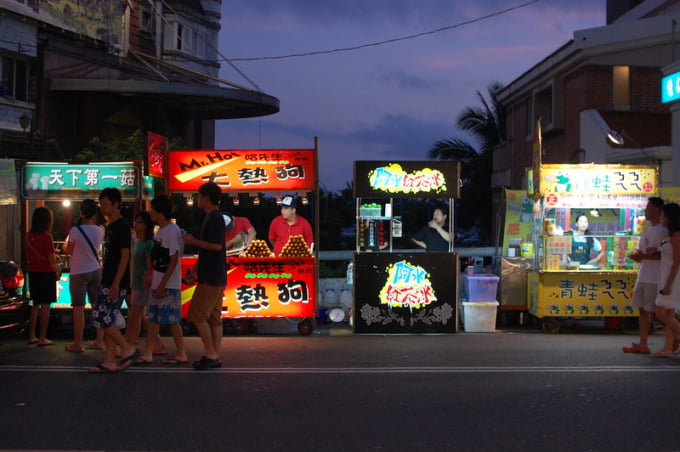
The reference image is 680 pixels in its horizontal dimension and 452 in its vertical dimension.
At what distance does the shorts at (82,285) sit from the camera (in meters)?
9.34

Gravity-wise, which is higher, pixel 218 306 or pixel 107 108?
pixel 107 108

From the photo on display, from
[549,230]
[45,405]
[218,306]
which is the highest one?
[549,230]

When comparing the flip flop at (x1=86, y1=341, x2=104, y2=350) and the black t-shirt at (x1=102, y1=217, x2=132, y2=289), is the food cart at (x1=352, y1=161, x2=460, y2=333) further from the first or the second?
the black t-shirt at (x1=102, y1=217, x2=132, y2=289)

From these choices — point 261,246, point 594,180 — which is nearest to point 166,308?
point 261,246

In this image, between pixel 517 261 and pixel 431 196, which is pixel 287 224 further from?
pixel 517 261

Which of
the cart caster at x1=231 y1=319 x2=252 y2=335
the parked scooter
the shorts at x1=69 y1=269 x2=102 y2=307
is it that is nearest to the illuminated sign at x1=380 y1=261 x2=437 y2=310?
the cart caster at x1=231 y1=319 x2=252 y2=335

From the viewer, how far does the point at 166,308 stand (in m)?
8.41

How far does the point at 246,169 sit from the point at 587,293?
5499 millimetres

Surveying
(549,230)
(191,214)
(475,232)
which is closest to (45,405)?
(549,230)

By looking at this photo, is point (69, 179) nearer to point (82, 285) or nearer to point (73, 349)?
point (82, 285)

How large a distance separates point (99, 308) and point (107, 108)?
20.2 m

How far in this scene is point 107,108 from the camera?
26.9 metres

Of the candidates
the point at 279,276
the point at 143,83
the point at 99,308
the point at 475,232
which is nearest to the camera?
the point at 99,308

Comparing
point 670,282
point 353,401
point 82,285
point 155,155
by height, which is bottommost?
point 353,401
